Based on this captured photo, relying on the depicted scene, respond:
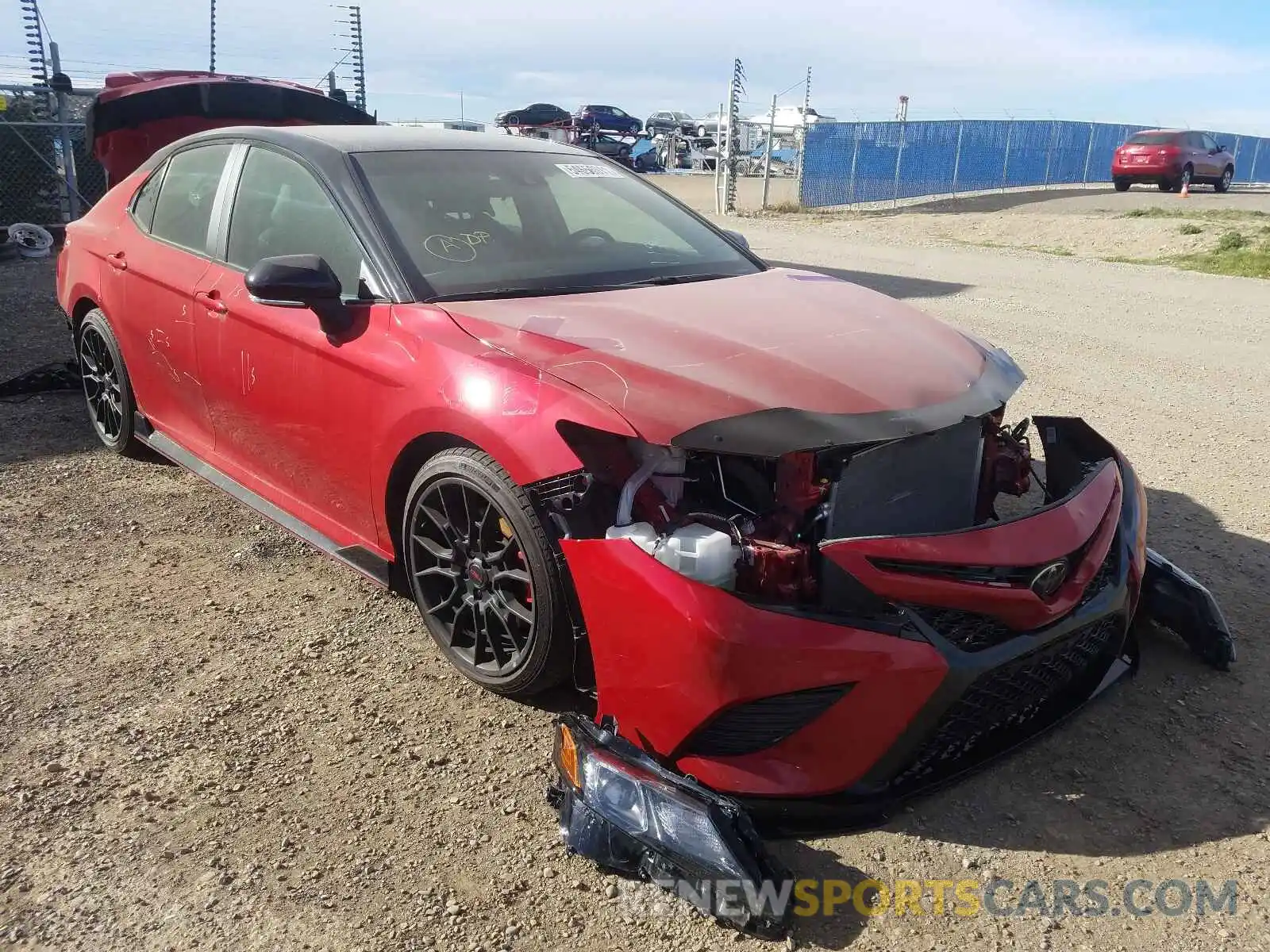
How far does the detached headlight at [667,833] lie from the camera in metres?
2.15

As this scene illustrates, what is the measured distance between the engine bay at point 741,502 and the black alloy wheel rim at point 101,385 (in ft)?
10.2

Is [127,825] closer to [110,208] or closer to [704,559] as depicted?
[704,559]

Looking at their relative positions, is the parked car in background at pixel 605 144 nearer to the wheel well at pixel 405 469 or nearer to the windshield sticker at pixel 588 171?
the windshield sticker at pixel 588 171

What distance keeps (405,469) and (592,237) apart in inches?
49.4

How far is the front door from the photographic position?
3.17 meters

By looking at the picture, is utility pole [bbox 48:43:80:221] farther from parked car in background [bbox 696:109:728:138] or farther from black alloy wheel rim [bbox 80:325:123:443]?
parked car in background [bbox 696:109:728:138]

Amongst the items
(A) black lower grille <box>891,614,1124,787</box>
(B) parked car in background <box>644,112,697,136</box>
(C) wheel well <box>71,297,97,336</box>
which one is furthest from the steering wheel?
(B) parked car in background <box>644,112,697,136</box>

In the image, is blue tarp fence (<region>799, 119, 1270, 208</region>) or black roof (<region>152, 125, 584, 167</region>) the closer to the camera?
black roof (<region>152, 125, 584, 167</region>)

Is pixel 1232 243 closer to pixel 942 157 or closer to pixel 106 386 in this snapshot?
pixel 942 157

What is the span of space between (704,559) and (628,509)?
0.84ft

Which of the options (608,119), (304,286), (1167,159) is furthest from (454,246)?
(608,119)

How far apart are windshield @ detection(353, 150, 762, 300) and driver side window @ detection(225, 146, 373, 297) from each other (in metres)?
0.18

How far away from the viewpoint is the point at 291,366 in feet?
11.0

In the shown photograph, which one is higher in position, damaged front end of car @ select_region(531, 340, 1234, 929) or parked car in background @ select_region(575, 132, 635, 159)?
parked car in background @ select_region(575, 132, 635, 159)
